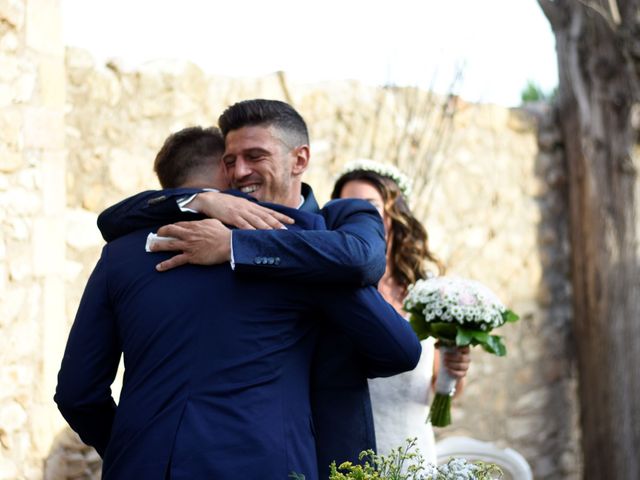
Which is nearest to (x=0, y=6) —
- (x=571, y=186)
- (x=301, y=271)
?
(x=301, y=271)

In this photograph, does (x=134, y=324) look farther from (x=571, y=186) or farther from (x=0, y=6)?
(x=571, y=186)

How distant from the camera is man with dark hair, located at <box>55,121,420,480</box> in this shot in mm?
2373

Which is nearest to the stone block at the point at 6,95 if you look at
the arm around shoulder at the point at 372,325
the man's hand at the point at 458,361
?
the arm around shoulder at the point at 372,325

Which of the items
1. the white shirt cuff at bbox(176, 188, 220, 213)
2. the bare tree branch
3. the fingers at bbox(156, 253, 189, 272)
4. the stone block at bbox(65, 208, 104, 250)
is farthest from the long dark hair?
the bare tree branch

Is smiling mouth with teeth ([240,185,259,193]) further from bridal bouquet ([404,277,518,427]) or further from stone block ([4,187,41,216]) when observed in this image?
stone block ([4,187,41,216])

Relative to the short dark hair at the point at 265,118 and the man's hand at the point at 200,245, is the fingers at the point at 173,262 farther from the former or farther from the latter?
the short dark hair at the point at 265,118

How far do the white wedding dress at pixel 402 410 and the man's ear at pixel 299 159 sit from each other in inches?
50.5

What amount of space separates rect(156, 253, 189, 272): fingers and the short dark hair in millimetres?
459

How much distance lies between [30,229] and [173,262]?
5.49ft

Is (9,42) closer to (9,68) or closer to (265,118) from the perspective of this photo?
(9,68)

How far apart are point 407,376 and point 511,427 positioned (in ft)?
9.68

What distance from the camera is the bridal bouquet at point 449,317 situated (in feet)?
11.8

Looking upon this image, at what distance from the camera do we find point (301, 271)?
2.45 m

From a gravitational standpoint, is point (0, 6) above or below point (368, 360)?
above
